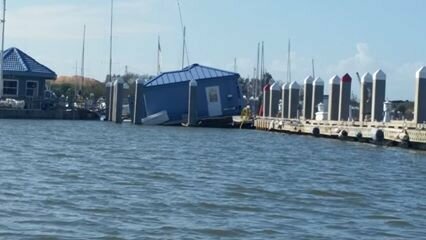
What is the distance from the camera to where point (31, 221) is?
18.3 meters

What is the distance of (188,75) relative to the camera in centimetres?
7844

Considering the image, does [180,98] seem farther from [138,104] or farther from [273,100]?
[273,100]

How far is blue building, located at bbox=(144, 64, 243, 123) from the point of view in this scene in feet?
253

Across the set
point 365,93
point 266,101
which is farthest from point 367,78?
point 266,101

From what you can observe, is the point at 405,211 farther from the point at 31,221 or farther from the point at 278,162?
the point at 278,162

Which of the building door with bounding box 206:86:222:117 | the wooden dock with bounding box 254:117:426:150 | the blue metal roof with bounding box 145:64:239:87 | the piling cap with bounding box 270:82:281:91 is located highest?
the blue metal roof with bounding box 145:64:239:87

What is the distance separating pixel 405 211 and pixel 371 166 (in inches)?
483

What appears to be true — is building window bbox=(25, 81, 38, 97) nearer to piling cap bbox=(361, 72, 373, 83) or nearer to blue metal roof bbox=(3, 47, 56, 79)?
blue metal roof bbox=(3, 47, 56, 79)

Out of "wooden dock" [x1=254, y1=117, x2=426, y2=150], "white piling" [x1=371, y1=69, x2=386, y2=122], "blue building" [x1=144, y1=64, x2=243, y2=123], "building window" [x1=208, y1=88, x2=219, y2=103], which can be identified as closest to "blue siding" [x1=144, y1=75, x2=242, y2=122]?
"blue building" [x1=144, y1=64, x2=243, y2=123]

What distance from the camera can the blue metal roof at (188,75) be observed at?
256 feet

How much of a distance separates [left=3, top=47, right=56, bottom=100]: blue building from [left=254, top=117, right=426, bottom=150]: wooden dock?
31.6 meters

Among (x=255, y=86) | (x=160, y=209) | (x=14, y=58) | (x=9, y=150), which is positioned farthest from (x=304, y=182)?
(x=255, y=86)

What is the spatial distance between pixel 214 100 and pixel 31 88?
2142cm

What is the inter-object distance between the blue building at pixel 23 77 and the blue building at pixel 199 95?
16.2 meters
